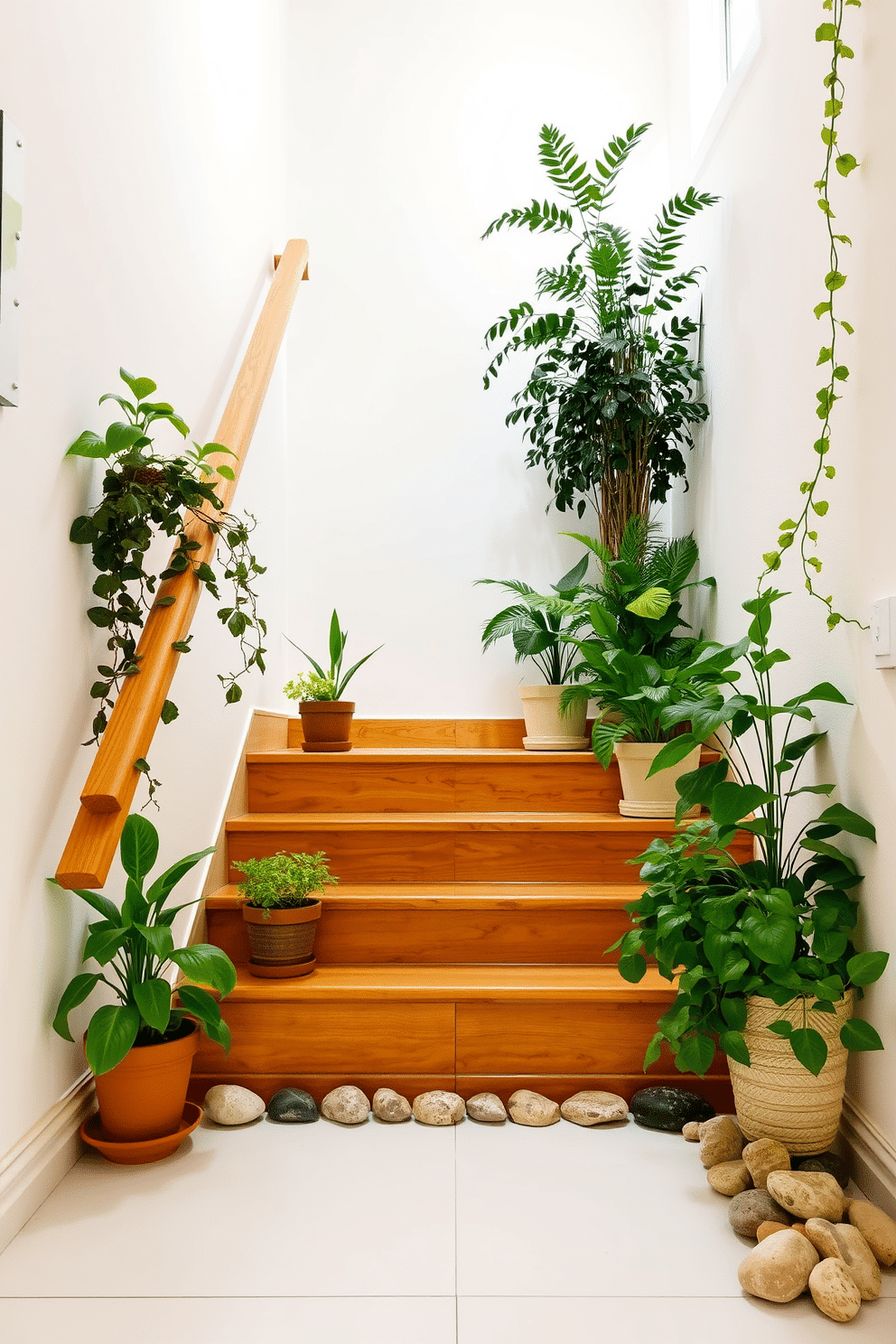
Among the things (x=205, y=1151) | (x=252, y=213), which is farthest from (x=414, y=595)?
(x=205, y=1151)

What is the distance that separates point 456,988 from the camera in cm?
→ 217

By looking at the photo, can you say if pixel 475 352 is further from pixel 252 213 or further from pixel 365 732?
pixel 365 732

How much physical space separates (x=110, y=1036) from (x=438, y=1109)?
717 millimetres

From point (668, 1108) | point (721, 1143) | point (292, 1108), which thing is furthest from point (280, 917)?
point (721, 1143)

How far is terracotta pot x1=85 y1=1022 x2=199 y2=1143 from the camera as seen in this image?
180cm

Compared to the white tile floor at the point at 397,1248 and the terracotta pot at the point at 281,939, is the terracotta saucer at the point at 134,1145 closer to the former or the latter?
the white tile floor at the point at 397,1248

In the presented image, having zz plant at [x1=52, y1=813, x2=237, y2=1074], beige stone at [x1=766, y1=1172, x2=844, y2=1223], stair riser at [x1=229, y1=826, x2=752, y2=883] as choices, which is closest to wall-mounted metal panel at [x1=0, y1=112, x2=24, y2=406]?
zz plant at [x1=52, y1=813, x2=237, y2=1074]

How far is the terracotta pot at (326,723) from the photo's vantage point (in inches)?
124

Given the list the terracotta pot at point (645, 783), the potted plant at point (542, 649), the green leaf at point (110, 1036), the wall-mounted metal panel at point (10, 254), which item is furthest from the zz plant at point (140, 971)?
the potted plant at point (542, 649)

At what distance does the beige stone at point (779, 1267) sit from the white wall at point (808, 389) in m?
0.37

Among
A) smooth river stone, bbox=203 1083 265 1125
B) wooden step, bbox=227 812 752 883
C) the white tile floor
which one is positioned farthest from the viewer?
wooden step, bbox=227 812 752 883

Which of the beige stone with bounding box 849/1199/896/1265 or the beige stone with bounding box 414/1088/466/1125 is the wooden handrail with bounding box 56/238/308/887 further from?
the beige stone with bounding box 849/1199/896/1265

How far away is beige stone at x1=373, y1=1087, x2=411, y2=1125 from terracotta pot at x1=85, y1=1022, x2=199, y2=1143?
0.42m

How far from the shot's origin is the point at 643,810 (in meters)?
2.77
